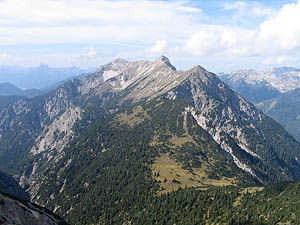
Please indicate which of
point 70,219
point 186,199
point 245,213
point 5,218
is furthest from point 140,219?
point 5,218

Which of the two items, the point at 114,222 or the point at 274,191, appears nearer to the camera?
the point at 274,191

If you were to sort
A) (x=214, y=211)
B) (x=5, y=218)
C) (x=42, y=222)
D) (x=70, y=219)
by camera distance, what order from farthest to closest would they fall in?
(x=70, y=219) → (x=214, y=211) → (x=42, y=222) → (x=5, y=218)

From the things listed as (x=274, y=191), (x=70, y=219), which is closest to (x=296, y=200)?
(x=274, y=191)

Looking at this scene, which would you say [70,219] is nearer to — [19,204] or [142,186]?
[142,186]

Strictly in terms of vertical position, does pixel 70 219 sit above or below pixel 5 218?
below

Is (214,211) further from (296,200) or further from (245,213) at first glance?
(296,200)

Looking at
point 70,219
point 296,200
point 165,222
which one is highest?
point 296,200

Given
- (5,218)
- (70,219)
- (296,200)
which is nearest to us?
(5,218)

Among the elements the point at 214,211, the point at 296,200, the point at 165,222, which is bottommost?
the point at 165,222

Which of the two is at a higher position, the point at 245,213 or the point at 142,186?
the point at 245,213
